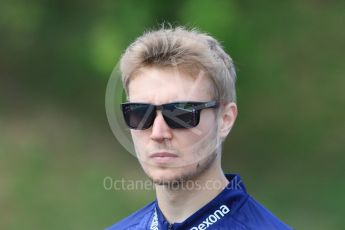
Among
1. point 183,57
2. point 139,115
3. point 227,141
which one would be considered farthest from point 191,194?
point 227,141

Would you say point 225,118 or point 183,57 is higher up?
point 183,57

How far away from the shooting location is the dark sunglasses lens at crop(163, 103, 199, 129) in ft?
6.58

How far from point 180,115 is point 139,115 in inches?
5.3

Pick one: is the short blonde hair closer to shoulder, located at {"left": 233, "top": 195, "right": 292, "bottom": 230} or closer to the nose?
the nose

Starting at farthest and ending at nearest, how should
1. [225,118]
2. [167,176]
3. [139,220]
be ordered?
1. [139,220]
2. [225,118]
3. [167,176]

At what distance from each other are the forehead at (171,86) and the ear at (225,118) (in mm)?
95

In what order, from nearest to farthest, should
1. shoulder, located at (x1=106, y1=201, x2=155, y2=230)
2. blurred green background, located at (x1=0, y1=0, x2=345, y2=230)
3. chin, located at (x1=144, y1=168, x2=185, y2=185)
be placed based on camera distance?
chin, located at (x1=144, y1=168, x2=185, y2=185), shoulder, located at (x1=106, y1=201, x2=155, y2=230), blurred green background, located at (x1=0, y1=0, x2=345, y2=230)

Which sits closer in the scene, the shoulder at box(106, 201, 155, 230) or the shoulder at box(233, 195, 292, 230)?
the shoulder at box(233, 195, 292, 230)

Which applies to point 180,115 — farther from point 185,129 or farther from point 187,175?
point 187,175

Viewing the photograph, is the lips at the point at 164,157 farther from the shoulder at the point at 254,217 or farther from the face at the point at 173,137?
the shoulder at the point at 254,217

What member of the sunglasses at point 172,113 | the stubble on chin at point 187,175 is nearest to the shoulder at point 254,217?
the stubble on chin at point 187,175

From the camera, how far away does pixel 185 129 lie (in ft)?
6.68

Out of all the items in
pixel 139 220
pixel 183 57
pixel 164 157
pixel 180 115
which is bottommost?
pixel 139 220

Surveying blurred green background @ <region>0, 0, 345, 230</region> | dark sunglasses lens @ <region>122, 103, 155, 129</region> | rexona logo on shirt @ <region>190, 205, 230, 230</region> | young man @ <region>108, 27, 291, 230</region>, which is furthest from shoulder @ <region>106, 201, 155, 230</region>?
blurred green background @ <region>0, 0, 345, 230</region>
